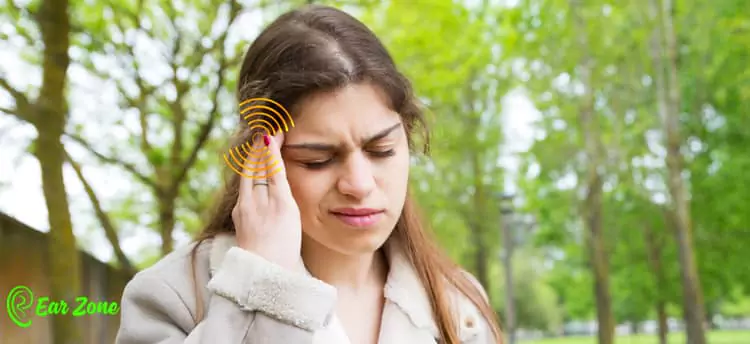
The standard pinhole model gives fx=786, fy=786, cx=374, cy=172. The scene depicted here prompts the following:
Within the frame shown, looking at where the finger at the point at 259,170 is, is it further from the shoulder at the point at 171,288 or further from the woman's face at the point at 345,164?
the shoulder at the point at 171,288

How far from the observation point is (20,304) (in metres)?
2.83

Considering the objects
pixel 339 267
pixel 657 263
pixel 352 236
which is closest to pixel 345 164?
pixel 352 236

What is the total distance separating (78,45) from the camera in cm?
434

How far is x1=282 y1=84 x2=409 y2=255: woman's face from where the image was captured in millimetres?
1278

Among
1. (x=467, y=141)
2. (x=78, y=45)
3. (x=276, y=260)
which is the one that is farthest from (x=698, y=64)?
(x=276, y=260)

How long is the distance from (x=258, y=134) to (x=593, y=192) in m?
12.2

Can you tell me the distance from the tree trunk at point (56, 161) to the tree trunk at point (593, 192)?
370 inches

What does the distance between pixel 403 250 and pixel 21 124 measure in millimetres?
2100

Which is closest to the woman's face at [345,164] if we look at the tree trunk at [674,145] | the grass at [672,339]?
the tree trunk at [674,145]

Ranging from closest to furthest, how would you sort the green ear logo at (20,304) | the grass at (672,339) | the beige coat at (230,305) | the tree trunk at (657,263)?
the beige coat at (230,305)
the green ear logo at (20,304)
the tree trunk at (657,263)
the grass at (672,339)

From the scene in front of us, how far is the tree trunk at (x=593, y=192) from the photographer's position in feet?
37.9

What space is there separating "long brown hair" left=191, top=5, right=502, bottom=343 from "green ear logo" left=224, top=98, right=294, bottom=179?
2 centimetres

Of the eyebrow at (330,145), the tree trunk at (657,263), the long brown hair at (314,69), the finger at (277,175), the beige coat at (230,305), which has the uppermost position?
the tree trunk at (657,263)

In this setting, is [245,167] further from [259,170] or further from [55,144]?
[55,144]
